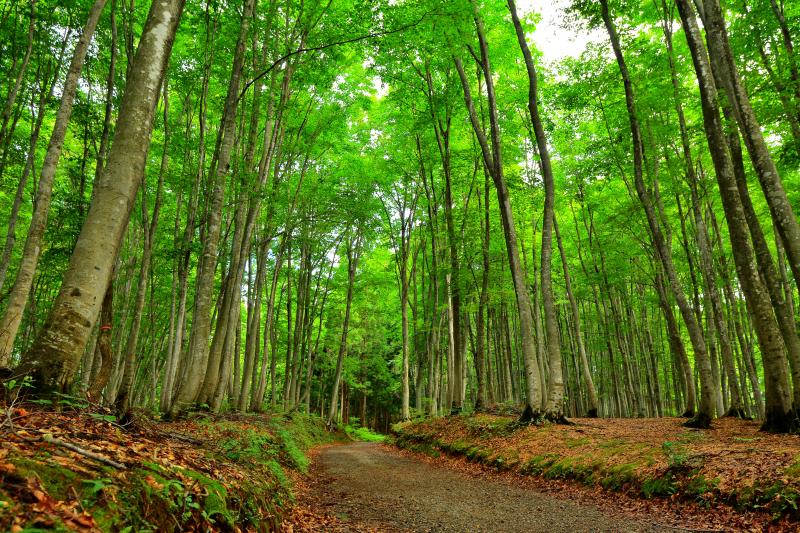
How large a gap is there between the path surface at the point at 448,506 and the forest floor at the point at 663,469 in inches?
23.5

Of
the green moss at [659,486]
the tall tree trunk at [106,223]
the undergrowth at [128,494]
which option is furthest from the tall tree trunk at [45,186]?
the green moss at [659,486]

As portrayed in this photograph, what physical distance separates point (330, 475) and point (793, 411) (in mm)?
9391

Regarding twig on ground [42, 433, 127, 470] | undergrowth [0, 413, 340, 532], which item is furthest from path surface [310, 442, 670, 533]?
twig on ground [42, 433, 127, 470]

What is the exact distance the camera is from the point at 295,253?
2419 centimetres

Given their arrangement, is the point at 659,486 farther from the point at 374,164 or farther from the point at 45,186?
the point at 374,164

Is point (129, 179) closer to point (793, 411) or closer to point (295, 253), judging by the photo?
point (793, 411)

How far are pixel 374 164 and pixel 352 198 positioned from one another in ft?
12.8

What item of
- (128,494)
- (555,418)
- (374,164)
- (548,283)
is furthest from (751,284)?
(374,164)

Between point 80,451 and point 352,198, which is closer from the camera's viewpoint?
point 80,451

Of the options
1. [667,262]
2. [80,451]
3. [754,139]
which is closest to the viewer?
[80,451]

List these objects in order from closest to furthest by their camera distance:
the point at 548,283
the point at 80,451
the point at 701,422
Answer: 1. the point at 80,451
2. the point at 701,422
3. the point at 548,283

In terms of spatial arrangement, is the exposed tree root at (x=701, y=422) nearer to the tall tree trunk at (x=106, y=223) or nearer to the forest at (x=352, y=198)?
the forest at (x=352, y=198)

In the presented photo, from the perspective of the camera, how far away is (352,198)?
58.2 feet

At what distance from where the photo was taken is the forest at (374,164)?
751 centimetres
